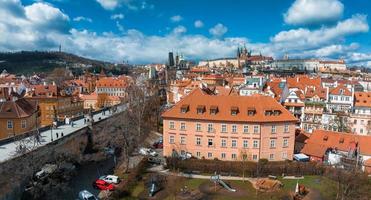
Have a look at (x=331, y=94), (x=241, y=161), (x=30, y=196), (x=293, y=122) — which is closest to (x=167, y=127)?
(x=241, y=161)

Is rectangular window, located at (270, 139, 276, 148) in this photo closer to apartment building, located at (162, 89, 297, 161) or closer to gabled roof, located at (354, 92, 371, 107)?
apartment building, located at (162, 89, 297, 161)

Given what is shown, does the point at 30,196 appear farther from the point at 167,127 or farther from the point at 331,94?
the point at 331,94

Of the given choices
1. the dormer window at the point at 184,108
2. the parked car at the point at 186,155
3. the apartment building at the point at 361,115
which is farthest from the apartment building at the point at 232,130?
the apartment building at the point at 361,115

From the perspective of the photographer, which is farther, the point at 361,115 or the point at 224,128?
the point at 361,115

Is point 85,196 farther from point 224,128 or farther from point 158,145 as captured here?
point 158,145

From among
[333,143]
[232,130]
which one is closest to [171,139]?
[232,130]

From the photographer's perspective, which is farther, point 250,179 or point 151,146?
point 151,146
